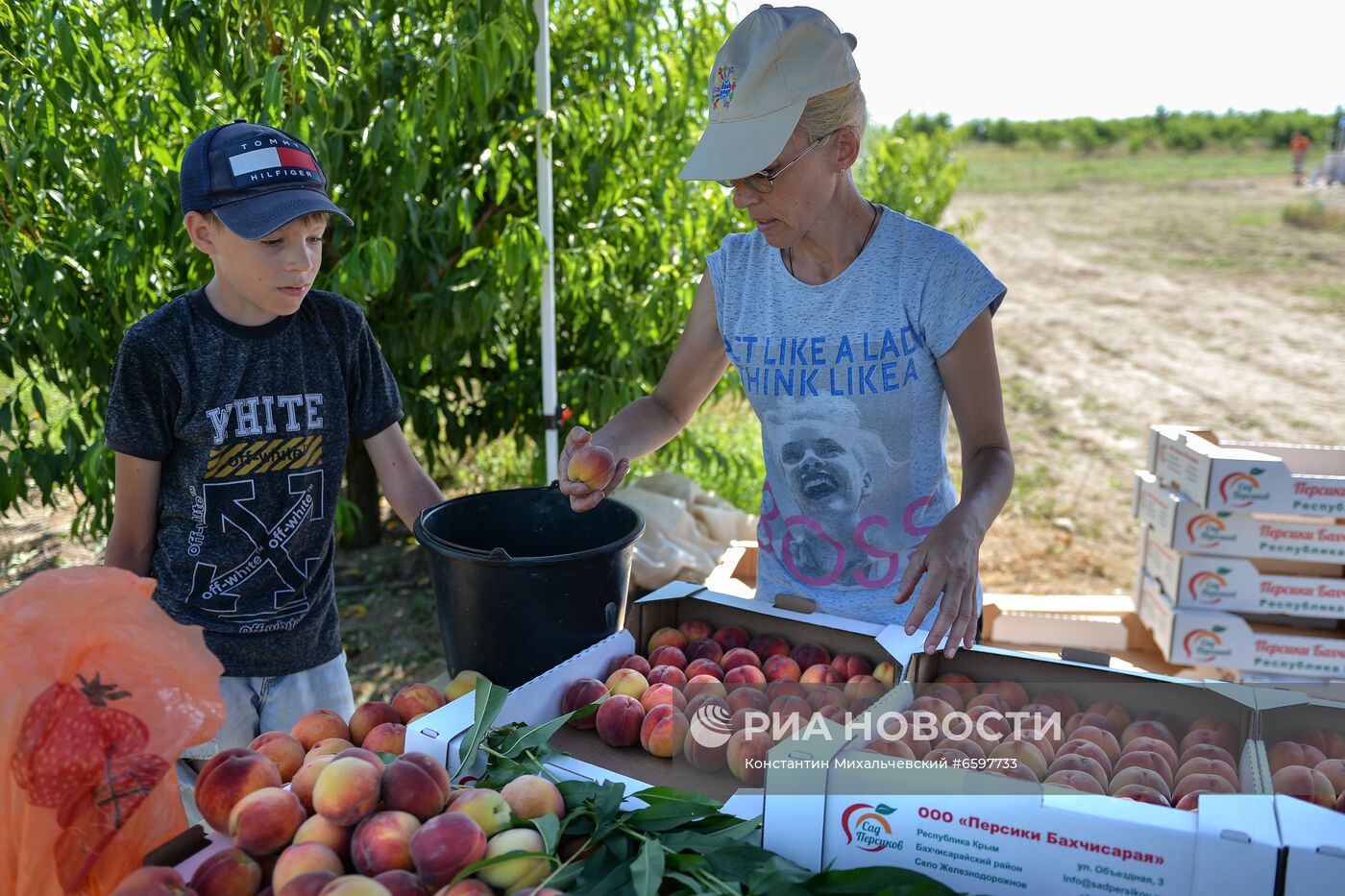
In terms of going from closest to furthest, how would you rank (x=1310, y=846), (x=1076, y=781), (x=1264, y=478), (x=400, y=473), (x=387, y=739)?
(x=1310, y=846), (x=1076, y=781), (x=387, y=739), (x=400, y=473), (x=1264, y=478)

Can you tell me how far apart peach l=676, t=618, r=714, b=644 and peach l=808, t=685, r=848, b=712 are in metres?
0.28

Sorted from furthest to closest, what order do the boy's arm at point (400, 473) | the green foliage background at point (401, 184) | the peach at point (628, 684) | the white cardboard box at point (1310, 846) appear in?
the green foliage background at point (401, 184) → the boy's arm at point (400, 473) → the peach at point (628, 684) → the white cardboard box at point (1310, 846)

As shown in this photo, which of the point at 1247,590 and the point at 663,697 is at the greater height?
the point at 663,697

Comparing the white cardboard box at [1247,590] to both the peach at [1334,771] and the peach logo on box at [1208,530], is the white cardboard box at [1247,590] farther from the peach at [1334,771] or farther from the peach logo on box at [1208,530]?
the peach at [1334,771]

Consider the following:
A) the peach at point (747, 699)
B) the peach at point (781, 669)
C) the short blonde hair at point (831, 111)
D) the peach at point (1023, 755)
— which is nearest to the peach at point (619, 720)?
the peach at point (747, 699)

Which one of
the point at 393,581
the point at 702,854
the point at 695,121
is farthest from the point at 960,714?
the point at 393,581

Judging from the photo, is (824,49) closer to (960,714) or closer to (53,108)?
(960,714)

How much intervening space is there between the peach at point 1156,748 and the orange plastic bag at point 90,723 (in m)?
1.16

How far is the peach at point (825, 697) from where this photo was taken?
1.49 m

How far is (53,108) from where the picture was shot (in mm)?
2773

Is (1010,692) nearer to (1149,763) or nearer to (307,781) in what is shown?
(1149,763)

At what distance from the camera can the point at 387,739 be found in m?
1.42

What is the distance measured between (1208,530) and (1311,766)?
2251mm

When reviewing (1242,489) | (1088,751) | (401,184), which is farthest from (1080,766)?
(401,184)
